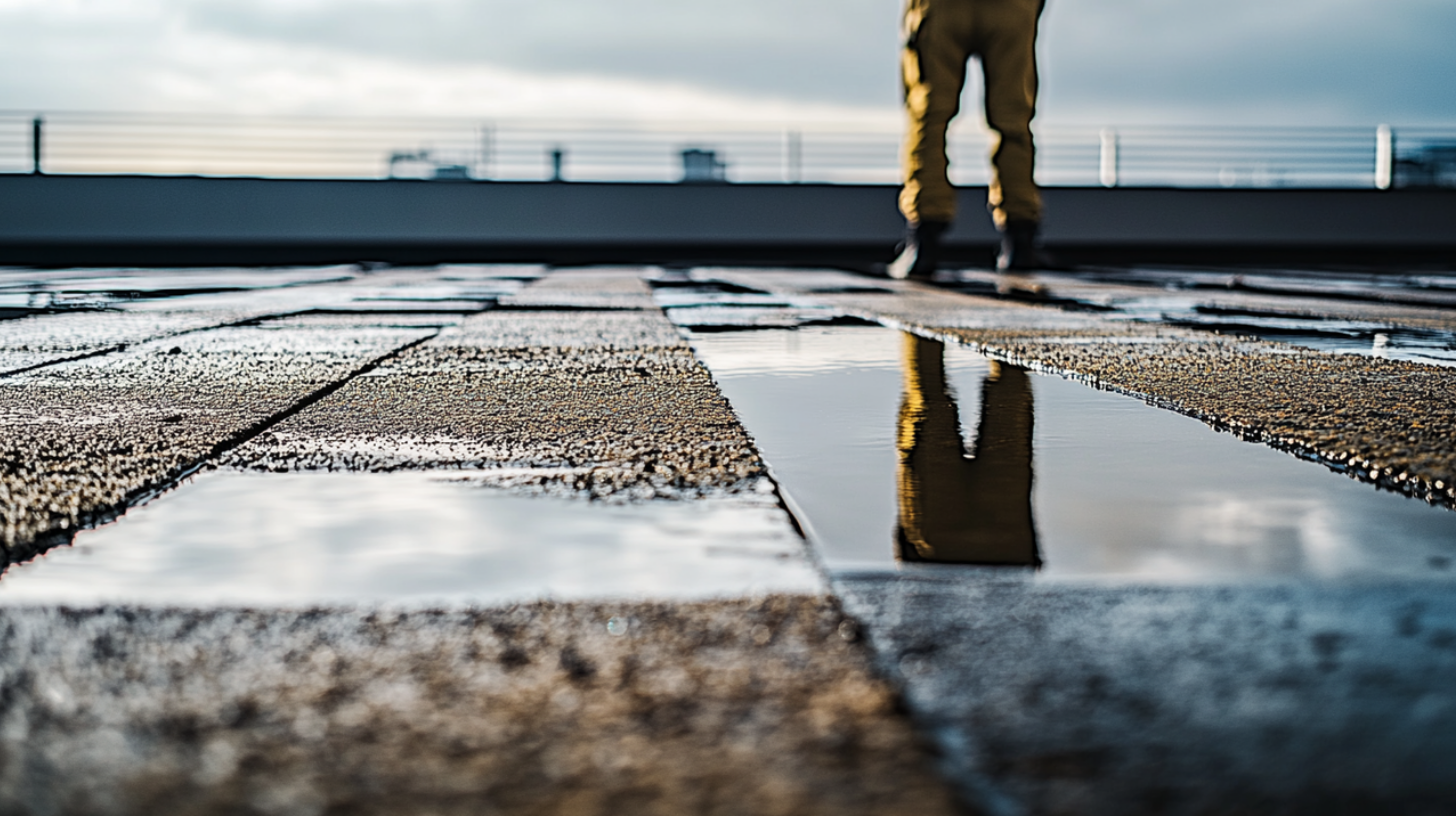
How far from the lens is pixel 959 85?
19.5 ft

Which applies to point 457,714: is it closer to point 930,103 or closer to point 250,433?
point 250,433

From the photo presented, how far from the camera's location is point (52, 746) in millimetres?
529

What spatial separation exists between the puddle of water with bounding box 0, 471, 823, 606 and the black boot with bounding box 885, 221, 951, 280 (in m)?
5.33

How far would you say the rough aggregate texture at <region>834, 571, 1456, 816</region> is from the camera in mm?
491

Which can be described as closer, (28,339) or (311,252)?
(28,339)

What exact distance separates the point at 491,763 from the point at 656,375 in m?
1.53

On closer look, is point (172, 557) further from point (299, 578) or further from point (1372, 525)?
point (1372, 525)

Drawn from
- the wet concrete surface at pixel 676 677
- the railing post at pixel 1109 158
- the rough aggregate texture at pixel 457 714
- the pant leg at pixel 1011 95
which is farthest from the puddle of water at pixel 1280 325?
the railing post at pixel 1109 158

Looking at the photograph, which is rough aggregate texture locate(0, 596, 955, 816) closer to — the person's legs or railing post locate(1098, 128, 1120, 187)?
the person's legs

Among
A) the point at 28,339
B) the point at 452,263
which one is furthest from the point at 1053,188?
the point at 28,339

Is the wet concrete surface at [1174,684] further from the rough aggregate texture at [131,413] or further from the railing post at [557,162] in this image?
the railing post at [557,162]

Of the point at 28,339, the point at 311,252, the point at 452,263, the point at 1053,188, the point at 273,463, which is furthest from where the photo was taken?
the point at 1053,188

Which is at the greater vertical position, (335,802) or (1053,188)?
(1053,188)

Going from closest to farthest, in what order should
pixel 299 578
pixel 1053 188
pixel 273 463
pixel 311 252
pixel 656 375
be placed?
pixel 299 578 < pixel 273 463 < pixel 656 375 < pixel 311 252 < pixel 1053 188
